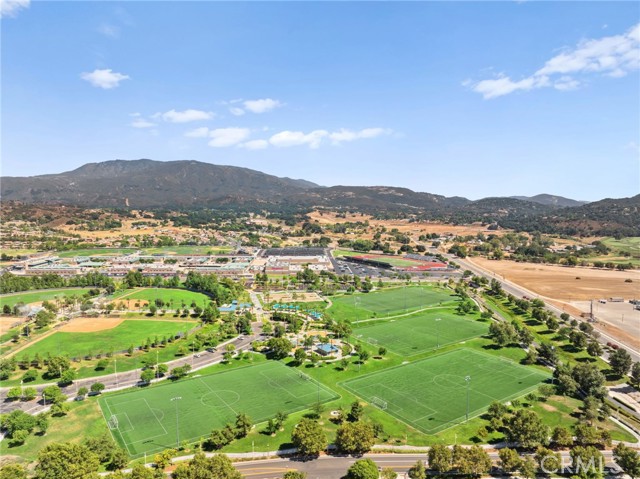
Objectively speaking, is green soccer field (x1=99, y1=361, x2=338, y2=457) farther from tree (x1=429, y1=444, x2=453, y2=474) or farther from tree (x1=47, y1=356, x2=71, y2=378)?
tree (x1=429, y1=444, x2=453, y2=474)

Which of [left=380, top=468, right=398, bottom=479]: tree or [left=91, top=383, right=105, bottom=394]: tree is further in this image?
[left=91, top=383, right=105, bottom=394]: tree

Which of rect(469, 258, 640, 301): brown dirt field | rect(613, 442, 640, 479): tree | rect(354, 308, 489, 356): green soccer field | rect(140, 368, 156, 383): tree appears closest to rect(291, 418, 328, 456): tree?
rect(140, 368, 156, 383): tree

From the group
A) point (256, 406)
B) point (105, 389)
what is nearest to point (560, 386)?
point (256, 406)

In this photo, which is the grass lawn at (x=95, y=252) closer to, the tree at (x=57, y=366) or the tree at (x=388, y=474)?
the tree at (x=57, y=366)

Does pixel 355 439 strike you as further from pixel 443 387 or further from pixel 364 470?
pixel 443 387

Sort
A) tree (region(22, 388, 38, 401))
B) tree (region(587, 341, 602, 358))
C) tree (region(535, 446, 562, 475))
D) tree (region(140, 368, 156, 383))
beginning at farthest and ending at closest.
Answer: tree (region(587, 341, 602, 358))
tree (region(140, 368, 156, 383))
tree (region(22, 388, 38, 401))
tree (region(535, 446, 562, 475))

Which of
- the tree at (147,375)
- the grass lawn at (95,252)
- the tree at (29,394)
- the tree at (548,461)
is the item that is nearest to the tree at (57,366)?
the tree at (29,394)
